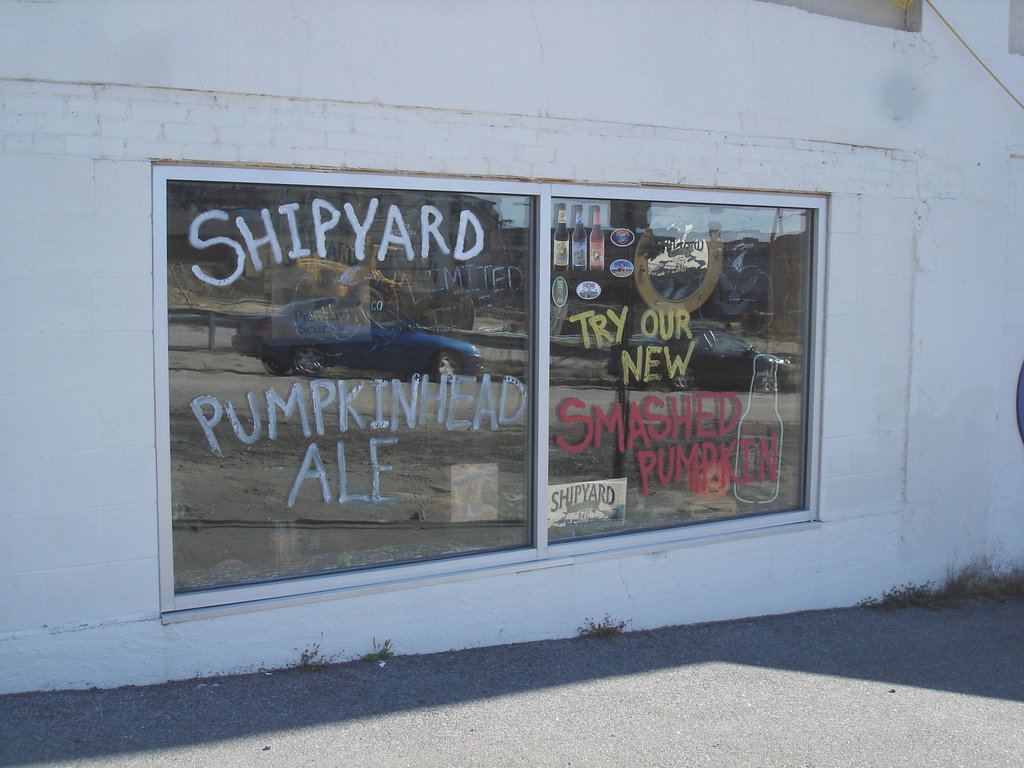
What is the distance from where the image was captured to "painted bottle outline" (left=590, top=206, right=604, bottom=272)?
4727 mm

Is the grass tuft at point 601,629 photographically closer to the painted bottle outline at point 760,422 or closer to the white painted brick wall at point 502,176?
the white painted brick wall at point 502,176

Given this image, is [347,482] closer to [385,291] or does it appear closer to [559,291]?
[385,291]

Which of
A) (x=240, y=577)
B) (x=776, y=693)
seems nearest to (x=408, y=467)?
(x=240, y=577)

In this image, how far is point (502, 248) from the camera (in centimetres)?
450

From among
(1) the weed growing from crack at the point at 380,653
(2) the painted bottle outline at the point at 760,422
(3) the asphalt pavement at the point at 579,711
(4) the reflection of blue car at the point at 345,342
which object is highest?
(4) the reflection of blue car at the point at 345,342

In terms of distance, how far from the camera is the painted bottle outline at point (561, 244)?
4621mm

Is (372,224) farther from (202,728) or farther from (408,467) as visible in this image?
(202,728)

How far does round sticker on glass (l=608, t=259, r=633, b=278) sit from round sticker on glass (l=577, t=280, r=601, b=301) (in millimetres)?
134

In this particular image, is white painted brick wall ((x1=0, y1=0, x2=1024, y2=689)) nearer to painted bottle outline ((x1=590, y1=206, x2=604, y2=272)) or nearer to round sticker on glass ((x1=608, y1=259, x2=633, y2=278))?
painted bottle outline ((x1=590, y1=206, x2=604, y2=272))

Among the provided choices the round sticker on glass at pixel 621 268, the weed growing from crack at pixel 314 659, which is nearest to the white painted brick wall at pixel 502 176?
the weed growing from crack at pixel 314 659

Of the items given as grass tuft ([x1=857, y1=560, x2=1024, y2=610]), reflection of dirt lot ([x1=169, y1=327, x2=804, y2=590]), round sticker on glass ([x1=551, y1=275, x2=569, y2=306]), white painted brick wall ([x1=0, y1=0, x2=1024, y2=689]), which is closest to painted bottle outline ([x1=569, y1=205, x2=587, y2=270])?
round sticker on glass ([x1=551, y1=275, x2=569, y2=306])

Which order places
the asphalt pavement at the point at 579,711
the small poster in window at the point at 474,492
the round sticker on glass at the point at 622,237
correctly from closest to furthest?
the asphalt pavement at the point at 579,711 → the small poster in window at the point at 474,492 → the round sticker on glass at the point at 622,237

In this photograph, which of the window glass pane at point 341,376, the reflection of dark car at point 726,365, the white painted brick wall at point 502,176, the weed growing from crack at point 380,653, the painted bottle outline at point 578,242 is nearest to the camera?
the white painted brick wall at point 502,176

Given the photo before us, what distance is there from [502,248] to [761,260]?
1711 mm
